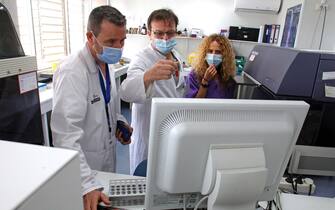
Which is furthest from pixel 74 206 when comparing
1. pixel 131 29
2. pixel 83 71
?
pixel 131 29

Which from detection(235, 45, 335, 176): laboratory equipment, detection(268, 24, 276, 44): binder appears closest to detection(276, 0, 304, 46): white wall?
detection(268, 24, 276, 44): binder

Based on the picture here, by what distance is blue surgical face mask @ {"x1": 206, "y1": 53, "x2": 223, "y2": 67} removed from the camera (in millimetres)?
1863

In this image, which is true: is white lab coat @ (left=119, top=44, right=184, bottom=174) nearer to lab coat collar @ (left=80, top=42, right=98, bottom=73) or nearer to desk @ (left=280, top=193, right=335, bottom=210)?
lab coat collar @ (left=80, top=42, right=98, bottom=73)

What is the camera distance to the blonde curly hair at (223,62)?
6.19 ft

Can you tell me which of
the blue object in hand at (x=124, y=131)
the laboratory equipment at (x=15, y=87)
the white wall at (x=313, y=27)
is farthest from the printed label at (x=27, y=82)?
the white wall at (x=313, y=27)

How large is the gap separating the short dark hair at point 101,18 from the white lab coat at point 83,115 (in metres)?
0.11

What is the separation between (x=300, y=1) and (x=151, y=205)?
3.29 metres

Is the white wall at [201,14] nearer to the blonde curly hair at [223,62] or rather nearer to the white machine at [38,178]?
the blonde curly hair at [223,62]

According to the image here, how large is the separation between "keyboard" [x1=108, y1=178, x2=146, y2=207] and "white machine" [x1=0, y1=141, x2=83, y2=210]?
42 cm

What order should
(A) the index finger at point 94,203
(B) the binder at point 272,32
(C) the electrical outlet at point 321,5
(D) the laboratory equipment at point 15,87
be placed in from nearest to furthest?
(A) the index finger at point 94,203
(D) the laboratory equipment at point 15,87
(C) the electrical outlet at point 321,5
(B) the binder at point 272,32

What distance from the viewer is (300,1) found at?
309 centimetres

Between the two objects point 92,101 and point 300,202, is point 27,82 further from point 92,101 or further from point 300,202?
point 300,202

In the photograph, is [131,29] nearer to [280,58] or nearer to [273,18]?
[273,18]

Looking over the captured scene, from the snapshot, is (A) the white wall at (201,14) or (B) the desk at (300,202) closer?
(B) the desk at (300,202)
